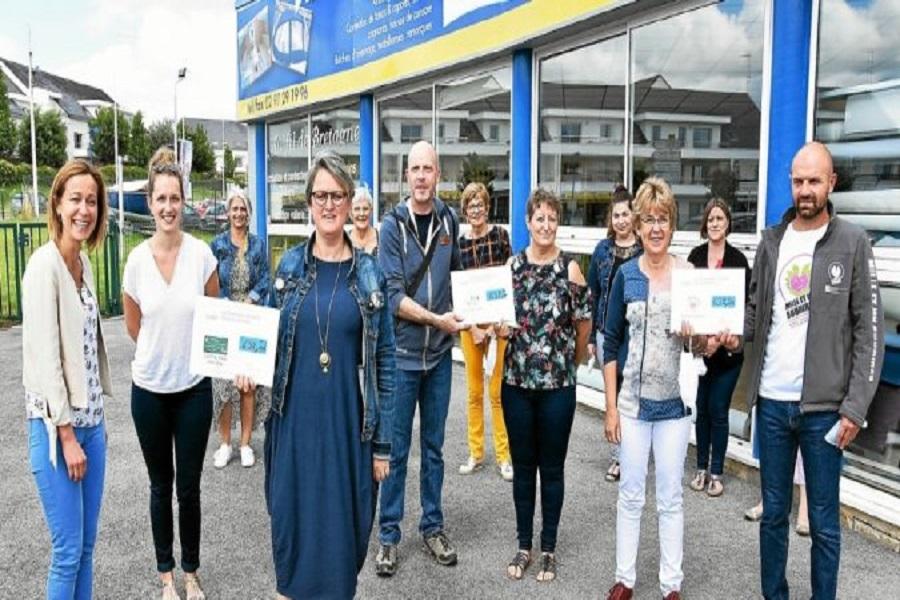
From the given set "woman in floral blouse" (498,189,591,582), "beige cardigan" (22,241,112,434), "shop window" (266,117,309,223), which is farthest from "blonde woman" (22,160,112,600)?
"shop window" (266,117,309,223)

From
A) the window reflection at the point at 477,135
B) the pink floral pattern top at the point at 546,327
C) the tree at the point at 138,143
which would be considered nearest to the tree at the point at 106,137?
the tree at the point at 138,143

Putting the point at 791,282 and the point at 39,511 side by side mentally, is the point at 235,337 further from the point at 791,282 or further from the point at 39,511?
the point at 39,511

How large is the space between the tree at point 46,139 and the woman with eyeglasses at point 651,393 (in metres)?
55.0

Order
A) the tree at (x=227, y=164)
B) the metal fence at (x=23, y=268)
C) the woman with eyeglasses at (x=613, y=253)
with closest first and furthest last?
the woman with eyeglasses at (x=613, y=253)
the metal fence at (x=23, y=268)
the tree at (x=227, y=164)

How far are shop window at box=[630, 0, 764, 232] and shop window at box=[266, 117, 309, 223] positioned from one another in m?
7.25

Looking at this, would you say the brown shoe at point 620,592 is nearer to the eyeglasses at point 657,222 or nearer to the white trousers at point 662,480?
the white trousers at point 662,480

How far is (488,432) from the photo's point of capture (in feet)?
22.0

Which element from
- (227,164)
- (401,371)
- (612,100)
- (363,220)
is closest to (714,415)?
(401,371)

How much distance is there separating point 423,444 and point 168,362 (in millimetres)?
1485

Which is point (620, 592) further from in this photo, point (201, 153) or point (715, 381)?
point (201, 153)

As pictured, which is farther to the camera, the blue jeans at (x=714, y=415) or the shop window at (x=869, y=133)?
the blue jeans at (x=714, y=415)

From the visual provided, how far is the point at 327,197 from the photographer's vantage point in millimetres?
2844

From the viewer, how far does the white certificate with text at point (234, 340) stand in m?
2.82

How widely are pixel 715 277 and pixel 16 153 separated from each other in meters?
55.9
